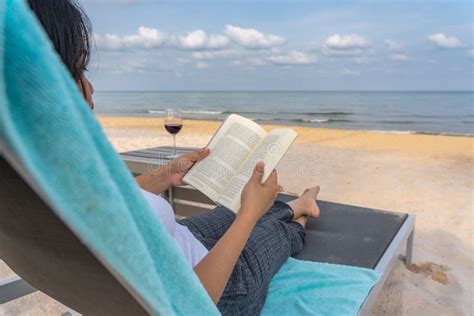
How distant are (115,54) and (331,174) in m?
20.9

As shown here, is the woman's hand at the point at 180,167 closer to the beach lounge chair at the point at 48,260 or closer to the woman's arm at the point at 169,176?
the woman's arm at the point at 169,176

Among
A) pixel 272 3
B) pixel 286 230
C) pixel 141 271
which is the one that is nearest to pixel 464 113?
pixel 272 3

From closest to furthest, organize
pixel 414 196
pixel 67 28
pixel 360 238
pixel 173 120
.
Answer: pixel 67 28 < pixel 360 238 < pixel 173 120 < pixel 414 196

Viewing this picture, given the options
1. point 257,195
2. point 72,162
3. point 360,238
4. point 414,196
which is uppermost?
point 72,162

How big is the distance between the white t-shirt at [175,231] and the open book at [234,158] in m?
0.13

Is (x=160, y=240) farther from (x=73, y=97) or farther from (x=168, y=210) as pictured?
(x=168, y=210)

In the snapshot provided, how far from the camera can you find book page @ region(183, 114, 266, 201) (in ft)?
3.63

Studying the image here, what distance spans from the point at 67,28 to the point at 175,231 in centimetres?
55

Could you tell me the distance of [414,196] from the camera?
10.6 ft

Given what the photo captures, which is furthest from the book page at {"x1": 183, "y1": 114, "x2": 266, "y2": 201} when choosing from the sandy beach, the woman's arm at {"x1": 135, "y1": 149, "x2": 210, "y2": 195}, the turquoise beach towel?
the sandy beach

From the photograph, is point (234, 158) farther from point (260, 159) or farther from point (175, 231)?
point (175, 231)

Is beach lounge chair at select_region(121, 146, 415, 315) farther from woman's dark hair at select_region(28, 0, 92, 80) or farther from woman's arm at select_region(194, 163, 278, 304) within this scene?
woman's dark hair at select_region(28, 0, 92, 80)

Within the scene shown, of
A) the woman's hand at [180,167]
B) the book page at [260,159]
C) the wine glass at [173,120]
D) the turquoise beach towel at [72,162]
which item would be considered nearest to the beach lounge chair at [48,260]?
the turquoise beach towel at [72,162]

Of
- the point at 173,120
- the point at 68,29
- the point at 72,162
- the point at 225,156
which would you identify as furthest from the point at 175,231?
the point at 173,120
